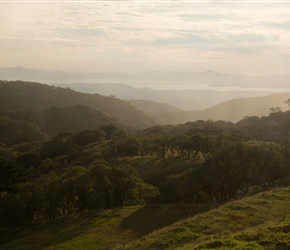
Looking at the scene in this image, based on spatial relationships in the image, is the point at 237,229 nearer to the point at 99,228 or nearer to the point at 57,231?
the point at 99,228

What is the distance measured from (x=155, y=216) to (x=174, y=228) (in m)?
14.4

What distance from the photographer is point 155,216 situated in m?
40.9

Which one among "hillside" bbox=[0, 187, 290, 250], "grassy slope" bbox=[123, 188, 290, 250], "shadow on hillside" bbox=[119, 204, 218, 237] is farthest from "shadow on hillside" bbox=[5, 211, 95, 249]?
"grassy slope" bbox=[123, 188, 290, 250]

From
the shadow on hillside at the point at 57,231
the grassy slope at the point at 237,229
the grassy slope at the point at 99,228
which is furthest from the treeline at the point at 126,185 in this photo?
the grassy slope at the point at 237,229

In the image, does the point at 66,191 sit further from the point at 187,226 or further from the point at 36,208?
the point at 187,226

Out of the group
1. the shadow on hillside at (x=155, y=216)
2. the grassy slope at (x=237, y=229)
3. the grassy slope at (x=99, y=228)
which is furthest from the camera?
the shadow on hillside at (x=155, y=216)

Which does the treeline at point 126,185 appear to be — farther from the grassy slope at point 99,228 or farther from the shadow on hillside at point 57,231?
the shadow on hillside at point 57,231

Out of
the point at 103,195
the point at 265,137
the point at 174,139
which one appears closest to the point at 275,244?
the point at 103,195

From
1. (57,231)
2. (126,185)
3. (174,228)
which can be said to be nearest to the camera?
(174,228)

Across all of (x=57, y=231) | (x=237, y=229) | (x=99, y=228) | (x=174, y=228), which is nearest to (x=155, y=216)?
(x=99, y=228)

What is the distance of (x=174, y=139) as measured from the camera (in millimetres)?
83688

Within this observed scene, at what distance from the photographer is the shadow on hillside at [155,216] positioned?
1484 inches

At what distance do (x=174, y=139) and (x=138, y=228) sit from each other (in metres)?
47.6

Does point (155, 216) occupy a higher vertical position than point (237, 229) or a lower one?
lower
